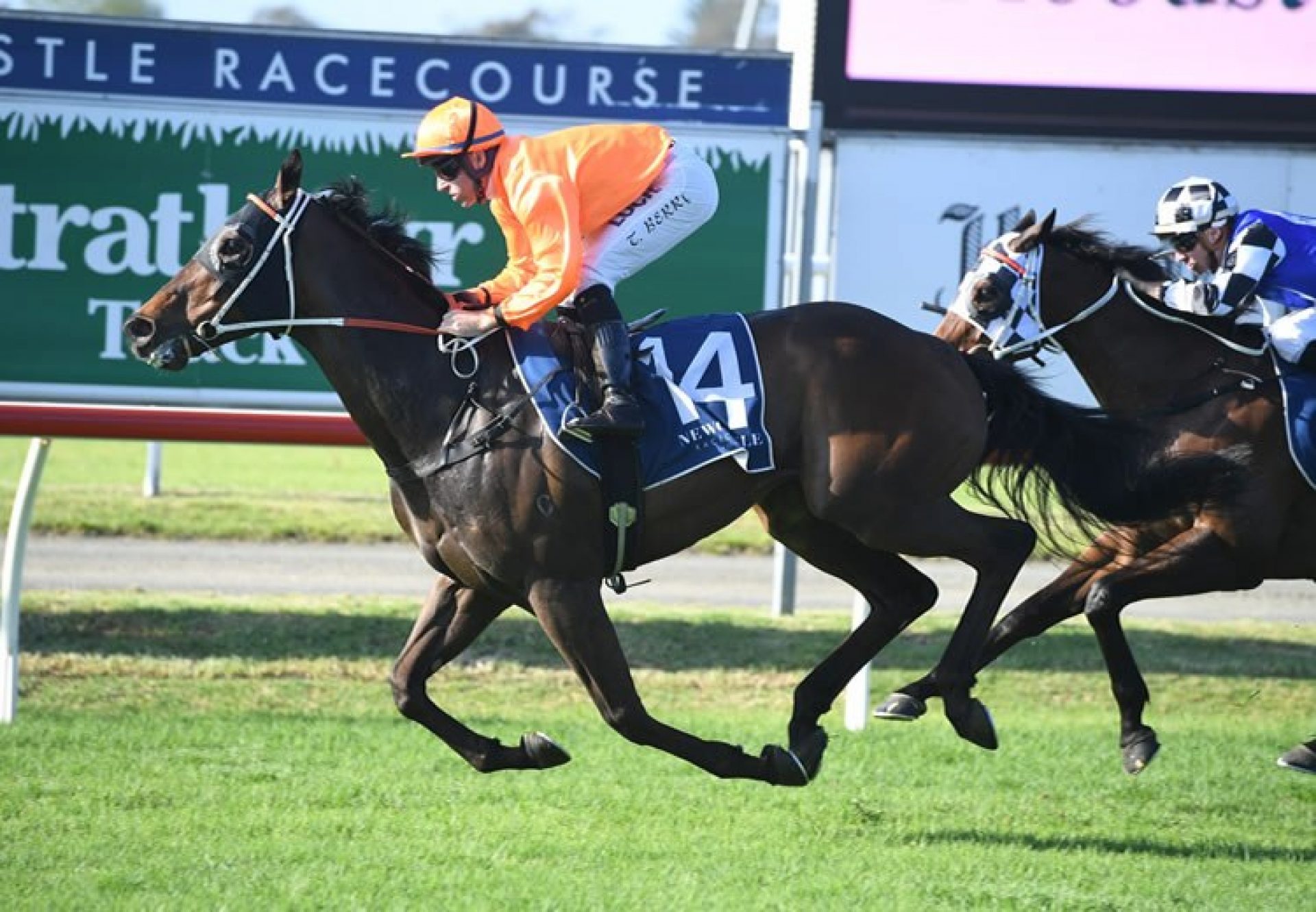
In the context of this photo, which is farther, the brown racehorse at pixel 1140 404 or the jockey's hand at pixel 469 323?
the brown racehorse at pixel 1140 404

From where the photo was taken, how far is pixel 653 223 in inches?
220

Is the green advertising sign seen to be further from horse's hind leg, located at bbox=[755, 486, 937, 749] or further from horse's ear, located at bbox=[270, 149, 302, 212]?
horse's ear, located at bbox=[270, 149, 302, 212]

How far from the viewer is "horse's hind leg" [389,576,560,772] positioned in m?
5.50

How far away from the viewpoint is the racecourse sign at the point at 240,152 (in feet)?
28.1

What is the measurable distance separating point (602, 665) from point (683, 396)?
783 mm

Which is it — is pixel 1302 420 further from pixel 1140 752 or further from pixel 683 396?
pixel 683 396

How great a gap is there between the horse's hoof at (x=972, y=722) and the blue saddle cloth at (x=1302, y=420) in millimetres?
1378

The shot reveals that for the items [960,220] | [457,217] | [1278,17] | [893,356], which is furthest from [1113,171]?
[893,356]

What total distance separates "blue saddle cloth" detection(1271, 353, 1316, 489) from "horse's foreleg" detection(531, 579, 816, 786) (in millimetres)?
2112

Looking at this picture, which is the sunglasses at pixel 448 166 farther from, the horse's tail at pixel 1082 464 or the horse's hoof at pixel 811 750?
the horse's hoof at pixel 811 750

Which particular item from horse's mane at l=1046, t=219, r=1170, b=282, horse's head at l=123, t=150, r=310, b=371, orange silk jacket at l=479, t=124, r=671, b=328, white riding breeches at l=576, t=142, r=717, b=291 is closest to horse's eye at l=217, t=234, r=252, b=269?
horse's head at l=123, t=150, r=310, b=371

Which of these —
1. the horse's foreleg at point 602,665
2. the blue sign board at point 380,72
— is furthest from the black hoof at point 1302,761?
the blue sign board at point 380,72

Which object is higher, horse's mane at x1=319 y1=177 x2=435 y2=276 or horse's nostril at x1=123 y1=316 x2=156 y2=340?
horse's mane at x1=319 y1=177 x2=435 y2=276

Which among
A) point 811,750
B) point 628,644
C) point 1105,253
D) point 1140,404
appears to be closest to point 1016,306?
point 1105,253
